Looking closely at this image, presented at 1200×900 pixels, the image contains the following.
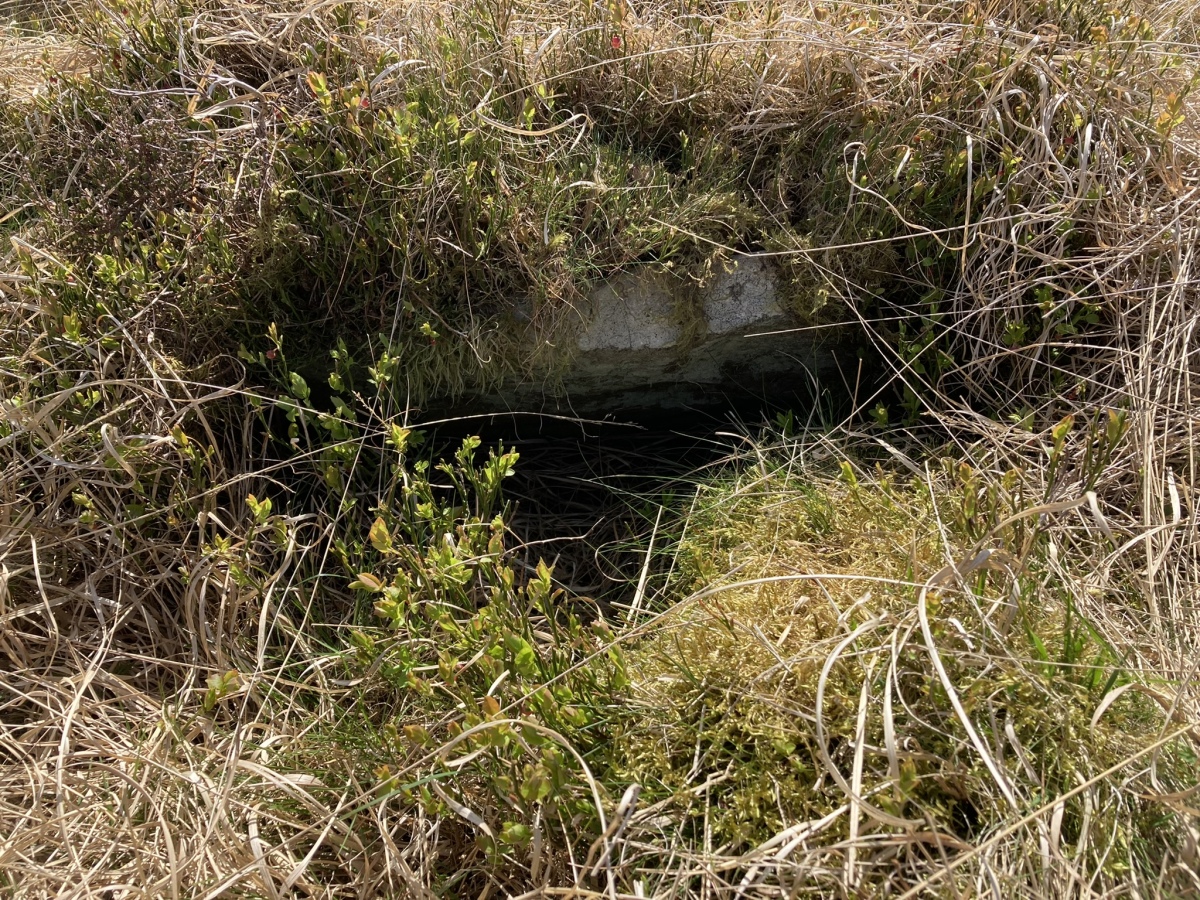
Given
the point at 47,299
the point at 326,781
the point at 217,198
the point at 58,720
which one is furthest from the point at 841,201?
the point at 58,720

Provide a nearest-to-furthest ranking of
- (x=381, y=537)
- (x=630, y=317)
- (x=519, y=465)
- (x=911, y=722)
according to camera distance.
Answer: (x=911, y=722) < (x=381, y=537) < (x=630, y=317) < (x=519, y=465)

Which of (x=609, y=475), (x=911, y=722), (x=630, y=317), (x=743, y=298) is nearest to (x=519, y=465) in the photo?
(x=609, y=475)

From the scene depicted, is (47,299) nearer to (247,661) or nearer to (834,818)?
(247,661)

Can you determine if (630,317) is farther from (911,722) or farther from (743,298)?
(911,722)

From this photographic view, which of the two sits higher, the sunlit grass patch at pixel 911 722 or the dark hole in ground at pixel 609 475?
the sunlit grass patch at pixel 911 722

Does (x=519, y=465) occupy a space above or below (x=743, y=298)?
below

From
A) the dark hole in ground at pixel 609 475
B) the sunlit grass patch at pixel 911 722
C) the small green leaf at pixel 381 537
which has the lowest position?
the dark hole in ground at pixel 609 475

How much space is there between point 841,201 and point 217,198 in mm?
1738

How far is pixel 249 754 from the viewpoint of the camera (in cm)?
181

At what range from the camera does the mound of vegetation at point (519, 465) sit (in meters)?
1.48

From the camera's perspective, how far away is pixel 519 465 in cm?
252

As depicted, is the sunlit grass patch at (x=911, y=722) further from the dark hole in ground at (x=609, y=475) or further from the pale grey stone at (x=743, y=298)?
the pale grey stone at (x=743, y=298)

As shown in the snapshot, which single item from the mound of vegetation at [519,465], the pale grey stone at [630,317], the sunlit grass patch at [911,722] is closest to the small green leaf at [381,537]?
the mound of vegetation at [519,465]

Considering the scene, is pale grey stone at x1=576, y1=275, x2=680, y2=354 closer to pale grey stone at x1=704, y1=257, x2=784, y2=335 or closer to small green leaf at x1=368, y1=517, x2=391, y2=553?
pale grey stone at x1=704, y1=257, x2=784, y2=335
